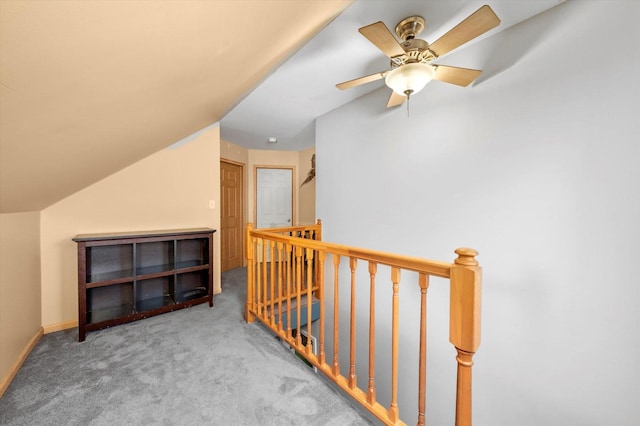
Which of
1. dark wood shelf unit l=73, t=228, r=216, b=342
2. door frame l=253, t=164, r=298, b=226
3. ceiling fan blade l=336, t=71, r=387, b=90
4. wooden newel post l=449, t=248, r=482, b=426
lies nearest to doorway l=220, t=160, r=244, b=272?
door frame l=253, t=164, r=298, b=226

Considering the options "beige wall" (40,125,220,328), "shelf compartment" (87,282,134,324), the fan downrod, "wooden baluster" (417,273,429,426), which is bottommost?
"shelf compartment" (87,282,134,324)

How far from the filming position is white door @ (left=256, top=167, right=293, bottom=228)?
486 centimetres

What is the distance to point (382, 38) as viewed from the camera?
1.36 m

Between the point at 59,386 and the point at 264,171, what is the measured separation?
3918mm

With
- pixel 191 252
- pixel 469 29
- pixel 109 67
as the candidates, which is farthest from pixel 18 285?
pixel 469 29

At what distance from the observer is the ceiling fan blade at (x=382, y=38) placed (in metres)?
1.26

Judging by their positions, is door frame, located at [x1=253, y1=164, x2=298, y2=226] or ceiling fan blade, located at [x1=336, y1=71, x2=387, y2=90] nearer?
ceiling fan blade, located at [x1=336, y1=71, x2=387, y2=90]

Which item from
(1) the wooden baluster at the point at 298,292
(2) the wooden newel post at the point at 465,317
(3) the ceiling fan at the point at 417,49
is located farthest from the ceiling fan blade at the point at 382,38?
(1) the wooden baluster at the point at 298,292

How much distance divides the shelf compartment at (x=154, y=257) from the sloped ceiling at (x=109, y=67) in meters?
0.87

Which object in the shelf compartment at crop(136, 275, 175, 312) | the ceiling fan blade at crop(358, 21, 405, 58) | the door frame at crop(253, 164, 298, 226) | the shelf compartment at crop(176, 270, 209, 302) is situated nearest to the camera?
the ceiling fan blade at crop(358, 21, 405, 58)

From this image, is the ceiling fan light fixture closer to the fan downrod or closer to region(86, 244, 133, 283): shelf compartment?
the fan downrod

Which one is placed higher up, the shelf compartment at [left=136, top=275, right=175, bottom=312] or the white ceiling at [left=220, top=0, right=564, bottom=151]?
the white ceiling at [left=220, top=0, right=564, bottom=151]

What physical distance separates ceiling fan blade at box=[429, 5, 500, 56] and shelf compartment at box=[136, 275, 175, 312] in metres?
3.14

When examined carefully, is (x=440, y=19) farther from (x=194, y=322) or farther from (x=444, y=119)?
(x=194, y=322)
